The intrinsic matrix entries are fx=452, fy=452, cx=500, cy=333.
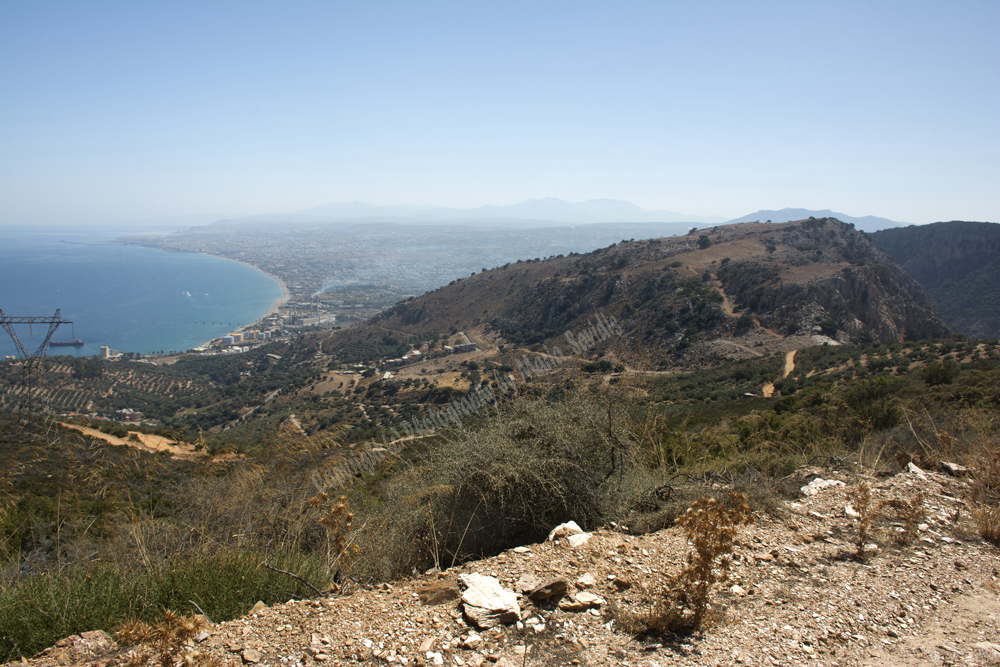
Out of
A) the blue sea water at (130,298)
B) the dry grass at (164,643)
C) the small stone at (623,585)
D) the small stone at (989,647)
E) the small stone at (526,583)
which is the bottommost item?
the blue sea water at (130,298)

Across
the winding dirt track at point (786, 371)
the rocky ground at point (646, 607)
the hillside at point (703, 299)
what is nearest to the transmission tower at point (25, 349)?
the rocky ground at point (646, 607)

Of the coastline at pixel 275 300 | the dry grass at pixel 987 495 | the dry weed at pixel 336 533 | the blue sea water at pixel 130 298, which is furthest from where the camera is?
the coastline at pixel 275 300

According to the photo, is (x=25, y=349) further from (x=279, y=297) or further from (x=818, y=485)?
(x=279, y=297)

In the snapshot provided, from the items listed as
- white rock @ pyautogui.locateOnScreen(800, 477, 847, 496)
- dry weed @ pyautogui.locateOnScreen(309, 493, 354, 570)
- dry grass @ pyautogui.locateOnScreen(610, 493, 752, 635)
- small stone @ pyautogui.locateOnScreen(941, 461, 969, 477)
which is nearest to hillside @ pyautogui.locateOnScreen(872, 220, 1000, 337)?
small stone @ pyautogui.locateOnScreen(941, 461, 969, 477)

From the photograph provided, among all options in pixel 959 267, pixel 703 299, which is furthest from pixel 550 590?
pixel 959 267

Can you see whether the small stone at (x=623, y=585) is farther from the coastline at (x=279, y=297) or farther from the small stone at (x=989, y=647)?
the coastline at (x=279, y=297)

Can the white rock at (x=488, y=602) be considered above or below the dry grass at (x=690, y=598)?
below
